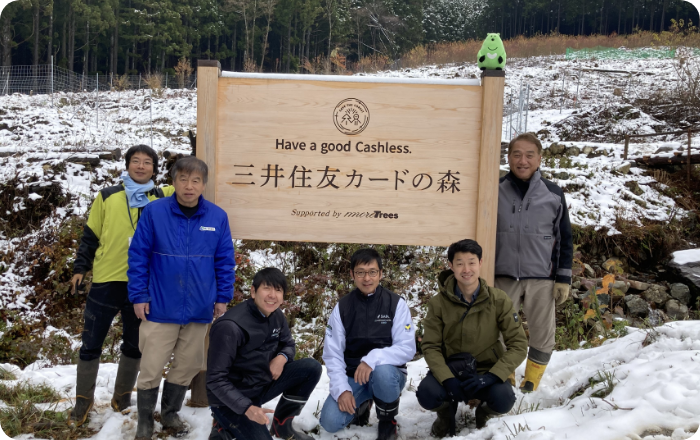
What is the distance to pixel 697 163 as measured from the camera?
847cm

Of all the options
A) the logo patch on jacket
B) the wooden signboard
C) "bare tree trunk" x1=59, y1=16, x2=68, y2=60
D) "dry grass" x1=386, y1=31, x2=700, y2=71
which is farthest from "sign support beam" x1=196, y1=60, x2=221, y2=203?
"bare tree trunk" x1=59, y1=16, x2=68, y2=60

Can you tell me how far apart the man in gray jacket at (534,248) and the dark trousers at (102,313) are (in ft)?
8.60

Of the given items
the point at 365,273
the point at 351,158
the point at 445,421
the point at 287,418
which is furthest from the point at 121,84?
the point at 445,421

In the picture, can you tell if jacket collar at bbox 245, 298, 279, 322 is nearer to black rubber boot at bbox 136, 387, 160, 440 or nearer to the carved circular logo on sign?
black rubber boot at bbox 136, 387, 160, 440

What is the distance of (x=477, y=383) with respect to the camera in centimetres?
274

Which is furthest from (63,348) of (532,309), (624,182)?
(624,182)

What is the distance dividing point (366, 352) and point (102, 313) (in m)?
1.74

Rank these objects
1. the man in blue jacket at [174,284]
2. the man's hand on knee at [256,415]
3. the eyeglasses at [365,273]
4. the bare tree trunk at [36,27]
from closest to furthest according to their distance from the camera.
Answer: the man's hand on knee at [256,415] < the man in blue jacket at [174,284] < the eyeglasses at [365,273] < the bare tree trunk at [36,27]

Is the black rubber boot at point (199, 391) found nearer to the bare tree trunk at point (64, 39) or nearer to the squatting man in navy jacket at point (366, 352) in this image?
the squatting man in navy jacket at point (366, 352)

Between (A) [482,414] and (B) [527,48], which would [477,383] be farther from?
(B) [527,48]

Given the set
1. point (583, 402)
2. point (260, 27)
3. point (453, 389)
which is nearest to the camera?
point (583, 402)

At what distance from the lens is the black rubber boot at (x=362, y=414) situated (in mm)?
3027

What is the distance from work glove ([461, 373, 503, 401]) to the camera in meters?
2.75

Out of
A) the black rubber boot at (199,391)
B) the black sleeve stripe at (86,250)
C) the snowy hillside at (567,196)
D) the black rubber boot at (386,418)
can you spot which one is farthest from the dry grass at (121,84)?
the black rubber boot at (386,418)
